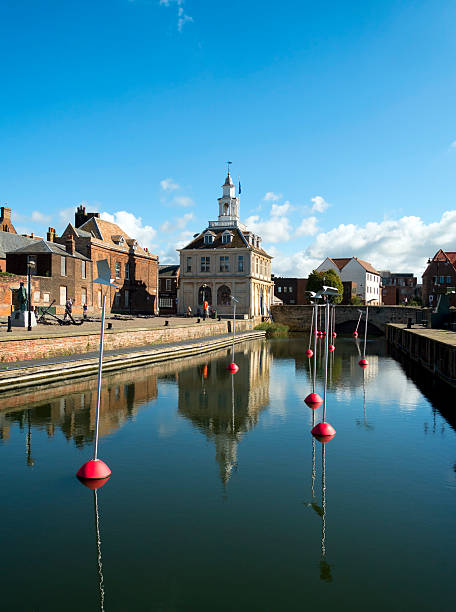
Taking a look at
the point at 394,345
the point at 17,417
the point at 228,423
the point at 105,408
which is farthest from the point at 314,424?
the point at 394,345

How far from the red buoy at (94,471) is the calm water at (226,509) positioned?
0.81 feet

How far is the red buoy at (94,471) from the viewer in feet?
37.6

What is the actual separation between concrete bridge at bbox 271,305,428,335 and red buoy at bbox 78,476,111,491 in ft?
216

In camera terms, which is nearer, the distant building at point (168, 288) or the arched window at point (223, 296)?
the arched window at point (223, 296)

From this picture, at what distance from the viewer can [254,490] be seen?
36.5ft

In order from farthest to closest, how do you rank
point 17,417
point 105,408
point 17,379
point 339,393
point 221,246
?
point 221,246 → point 339,393 → point 17,379 → point 105,408 → point 17,417

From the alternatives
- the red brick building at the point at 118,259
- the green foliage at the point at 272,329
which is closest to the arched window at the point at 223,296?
the green foliage at the point at 272,329

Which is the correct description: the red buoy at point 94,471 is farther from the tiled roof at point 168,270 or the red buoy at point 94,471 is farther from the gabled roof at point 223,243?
the tiled roof at point 168,270

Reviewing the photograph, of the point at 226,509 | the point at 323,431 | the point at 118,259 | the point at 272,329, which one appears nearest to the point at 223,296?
the point at 272,329

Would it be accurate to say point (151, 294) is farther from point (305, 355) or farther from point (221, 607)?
point (221, 607)

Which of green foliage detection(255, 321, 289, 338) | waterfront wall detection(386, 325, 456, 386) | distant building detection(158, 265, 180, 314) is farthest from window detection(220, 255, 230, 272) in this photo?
waterfront wall detection(386, 325, 456, 386)

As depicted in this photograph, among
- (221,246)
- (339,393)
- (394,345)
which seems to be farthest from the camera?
(221,246)

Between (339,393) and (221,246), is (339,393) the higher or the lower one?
the lower one

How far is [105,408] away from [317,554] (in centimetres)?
1272
